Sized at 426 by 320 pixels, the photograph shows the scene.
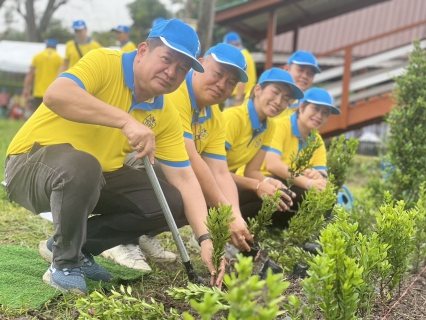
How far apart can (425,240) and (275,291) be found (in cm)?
267

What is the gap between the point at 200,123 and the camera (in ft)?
12.1

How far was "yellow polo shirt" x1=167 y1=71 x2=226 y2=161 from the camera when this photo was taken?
3.54m

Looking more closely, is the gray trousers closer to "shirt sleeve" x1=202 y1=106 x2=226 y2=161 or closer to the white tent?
"shirt sleeve" x1=202 y1=106 x2=226 y2=161

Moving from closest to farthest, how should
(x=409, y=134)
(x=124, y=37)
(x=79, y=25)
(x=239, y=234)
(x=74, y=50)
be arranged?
1. (x=239, y=234)
2. (x=409, y=134)
3. (x=79, y=25)
4. (x=74, y=50)
5. (x=124, y=37)

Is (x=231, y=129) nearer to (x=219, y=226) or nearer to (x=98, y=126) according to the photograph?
(x=98, y=126)

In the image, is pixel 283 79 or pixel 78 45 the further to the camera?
pixel 78 45

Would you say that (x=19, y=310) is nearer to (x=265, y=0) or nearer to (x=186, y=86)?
(x=186, y=86)

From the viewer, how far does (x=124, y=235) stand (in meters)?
3.32

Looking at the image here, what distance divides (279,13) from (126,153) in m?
9.59

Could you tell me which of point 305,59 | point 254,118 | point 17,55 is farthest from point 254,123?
point 17,55

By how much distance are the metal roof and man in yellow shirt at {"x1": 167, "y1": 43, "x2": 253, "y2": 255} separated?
780 centimetres

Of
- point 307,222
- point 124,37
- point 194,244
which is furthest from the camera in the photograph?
point 124,37

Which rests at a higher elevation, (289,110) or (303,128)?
(289,110)

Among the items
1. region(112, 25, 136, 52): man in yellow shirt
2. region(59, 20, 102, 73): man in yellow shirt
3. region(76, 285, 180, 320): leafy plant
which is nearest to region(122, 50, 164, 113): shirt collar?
region(76, 285, 180, 320): leafy plant
